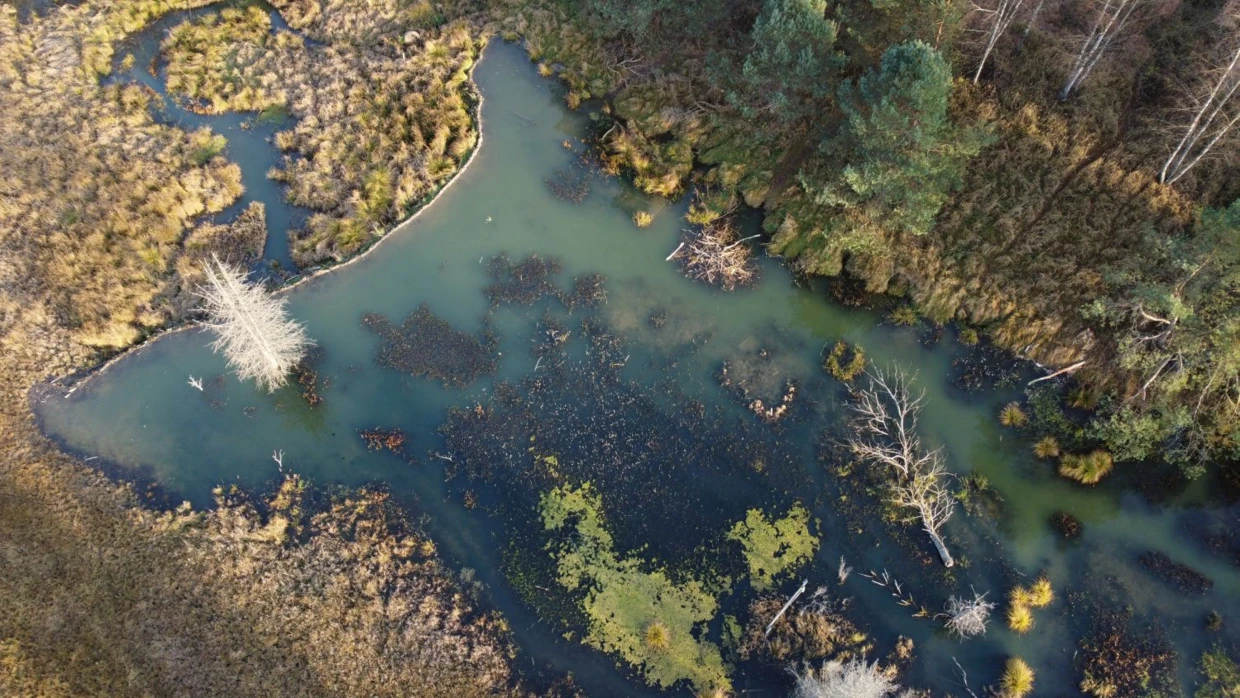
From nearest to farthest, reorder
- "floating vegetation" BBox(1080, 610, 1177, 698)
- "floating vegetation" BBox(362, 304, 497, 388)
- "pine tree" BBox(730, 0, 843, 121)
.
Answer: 1. "floating vegetation" BBox(1080, 610, 1177, 698)
2. "pine tree" BBox(730, 0, 843, 121)
3. "floating vegetation" BBox(362, 304, 497, 388)

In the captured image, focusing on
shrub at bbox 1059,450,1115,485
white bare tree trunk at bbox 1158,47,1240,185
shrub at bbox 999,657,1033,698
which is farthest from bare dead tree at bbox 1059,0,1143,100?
shrub at bbox 999,657,1033,698

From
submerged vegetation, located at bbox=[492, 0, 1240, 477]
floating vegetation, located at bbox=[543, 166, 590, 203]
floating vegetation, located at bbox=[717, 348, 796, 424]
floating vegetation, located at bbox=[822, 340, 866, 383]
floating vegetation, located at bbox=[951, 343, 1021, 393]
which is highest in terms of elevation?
submerged vegetation, located at bbox=[492, 0, 1240, 477]

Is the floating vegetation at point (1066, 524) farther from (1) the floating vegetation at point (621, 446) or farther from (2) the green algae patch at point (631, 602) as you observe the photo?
(2) the green algae patch at point (631, 602)

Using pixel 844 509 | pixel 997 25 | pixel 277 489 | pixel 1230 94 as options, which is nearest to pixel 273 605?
pixel 277 489

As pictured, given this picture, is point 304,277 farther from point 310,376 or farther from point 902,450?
point 902,450

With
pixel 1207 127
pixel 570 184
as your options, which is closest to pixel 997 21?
pixel 1207 127

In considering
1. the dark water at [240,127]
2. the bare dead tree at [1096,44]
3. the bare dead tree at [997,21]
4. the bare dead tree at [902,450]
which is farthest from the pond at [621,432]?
the bare dead tree at [1096,44]

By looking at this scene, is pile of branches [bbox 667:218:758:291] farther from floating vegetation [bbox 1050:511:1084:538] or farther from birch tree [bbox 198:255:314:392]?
birch tree [bbox 198:255:314:392]
